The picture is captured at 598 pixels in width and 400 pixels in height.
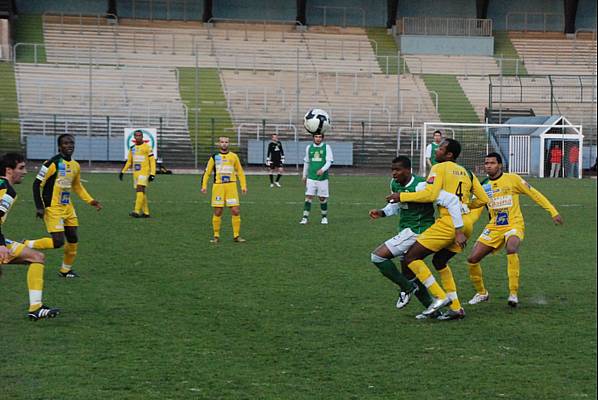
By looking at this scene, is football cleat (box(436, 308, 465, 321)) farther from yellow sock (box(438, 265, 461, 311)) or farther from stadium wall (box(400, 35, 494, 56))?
stadium wall (box(400, 35, 494, 56))

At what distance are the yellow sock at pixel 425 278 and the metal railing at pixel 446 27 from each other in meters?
45.2

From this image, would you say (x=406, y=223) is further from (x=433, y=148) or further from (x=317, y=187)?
(x=433, y=148)

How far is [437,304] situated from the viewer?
1014 centimetres

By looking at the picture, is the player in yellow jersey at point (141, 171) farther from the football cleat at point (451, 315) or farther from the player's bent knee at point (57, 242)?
the football cleat at point (451, 315)

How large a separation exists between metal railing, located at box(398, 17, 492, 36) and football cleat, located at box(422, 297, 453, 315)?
4525 cm

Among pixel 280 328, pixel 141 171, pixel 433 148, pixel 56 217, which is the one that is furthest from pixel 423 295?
pixel 433 148

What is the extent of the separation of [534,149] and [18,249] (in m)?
31.2

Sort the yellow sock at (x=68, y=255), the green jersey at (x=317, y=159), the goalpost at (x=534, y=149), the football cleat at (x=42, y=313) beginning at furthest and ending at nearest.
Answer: the goalpost at (x=534, y=149) → the green jersey at (x=317, y=159) → the yellow sock at (x=68, y=255) → the football cleat at (x=42, y=313)

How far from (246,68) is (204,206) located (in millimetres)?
25665

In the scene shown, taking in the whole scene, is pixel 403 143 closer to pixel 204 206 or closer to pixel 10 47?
pixel 10 47

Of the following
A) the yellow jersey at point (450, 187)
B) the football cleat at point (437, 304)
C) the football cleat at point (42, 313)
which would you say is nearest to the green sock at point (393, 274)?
the football cleat at point (437, 304)

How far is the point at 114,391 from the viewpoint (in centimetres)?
741

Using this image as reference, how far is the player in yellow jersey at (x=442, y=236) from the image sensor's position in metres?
10.1

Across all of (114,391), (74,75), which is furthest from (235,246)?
(74,75)
